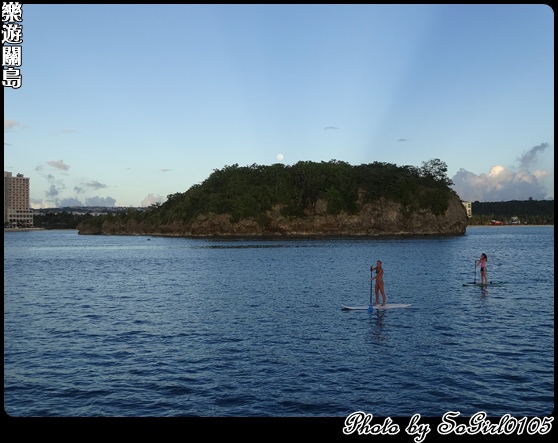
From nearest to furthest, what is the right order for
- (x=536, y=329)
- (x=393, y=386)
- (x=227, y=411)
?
(x=227, y=411), (x=393, y=386), (x=536, y=329)

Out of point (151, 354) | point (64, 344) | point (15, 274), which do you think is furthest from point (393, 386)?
point (15, 274)

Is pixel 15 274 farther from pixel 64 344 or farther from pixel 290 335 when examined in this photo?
pixel 290 335

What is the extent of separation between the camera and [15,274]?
221 feet

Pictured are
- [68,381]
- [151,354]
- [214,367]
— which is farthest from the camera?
[151,354]

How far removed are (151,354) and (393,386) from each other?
10.4 m

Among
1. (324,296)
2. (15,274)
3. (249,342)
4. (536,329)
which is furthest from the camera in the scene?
(15,274)

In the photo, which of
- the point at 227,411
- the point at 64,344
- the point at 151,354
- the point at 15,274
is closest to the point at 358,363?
the point at 227,411

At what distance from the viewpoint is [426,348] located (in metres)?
23.6

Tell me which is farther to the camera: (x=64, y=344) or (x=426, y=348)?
(x=64, y=344)

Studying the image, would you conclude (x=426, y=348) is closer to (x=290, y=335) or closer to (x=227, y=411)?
(x=290, y=335)

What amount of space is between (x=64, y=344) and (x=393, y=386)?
1560 cm
